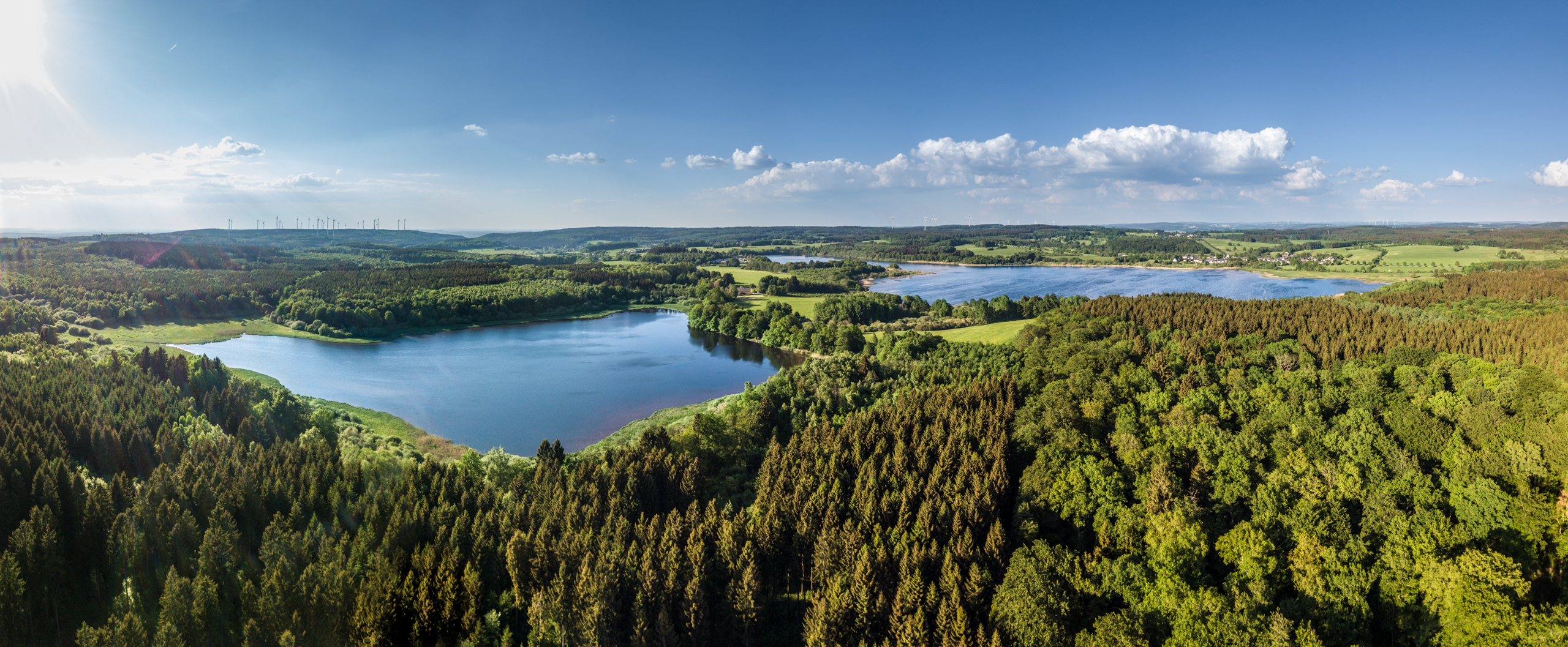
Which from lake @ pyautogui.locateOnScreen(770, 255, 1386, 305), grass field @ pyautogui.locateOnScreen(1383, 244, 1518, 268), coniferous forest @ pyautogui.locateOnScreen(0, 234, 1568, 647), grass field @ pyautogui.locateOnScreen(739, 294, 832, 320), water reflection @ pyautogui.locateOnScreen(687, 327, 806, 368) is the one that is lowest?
water reflection @ pyautogui.locateOnScreen(687, 327, 806, 368)

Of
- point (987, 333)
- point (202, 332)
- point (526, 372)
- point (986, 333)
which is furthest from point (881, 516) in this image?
point (202, 332)

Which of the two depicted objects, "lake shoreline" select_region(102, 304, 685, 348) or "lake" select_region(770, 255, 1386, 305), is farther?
"lake" select_region(770, 255, 1386, 305)

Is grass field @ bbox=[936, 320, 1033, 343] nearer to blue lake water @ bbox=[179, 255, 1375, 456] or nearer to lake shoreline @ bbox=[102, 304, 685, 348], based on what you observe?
blue lake water @ bbox=[179, 255, 1375, 456]

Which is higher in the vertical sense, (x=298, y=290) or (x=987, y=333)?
(x=298, y=290)

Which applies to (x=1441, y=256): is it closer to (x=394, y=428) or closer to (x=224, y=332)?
(x=394, y=428)

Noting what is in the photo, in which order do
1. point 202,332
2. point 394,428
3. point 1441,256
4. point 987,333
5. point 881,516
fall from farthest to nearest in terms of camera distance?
point 1441,256 → point 202,332 → point 987,333 → point 394,428 → point 881,516

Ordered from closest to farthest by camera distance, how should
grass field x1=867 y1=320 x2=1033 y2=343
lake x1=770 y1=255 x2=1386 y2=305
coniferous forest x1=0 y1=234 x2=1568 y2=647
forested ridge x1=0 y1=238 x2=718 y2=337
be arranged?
coniferous forest x1=0 y1=234 x2=1568 y2=647
grass field x1=867 y1=320 x2=1033 y2=343
forested ridge x1=0 y1=238 x2=718 y2=337
lake x1=770 y1=255 x2=1386 y2=305

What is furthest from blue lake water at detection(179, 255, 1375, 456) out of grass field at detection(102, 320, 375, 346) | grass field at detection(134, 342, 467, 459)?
grass field at detection(102, 320, 375, 346)
